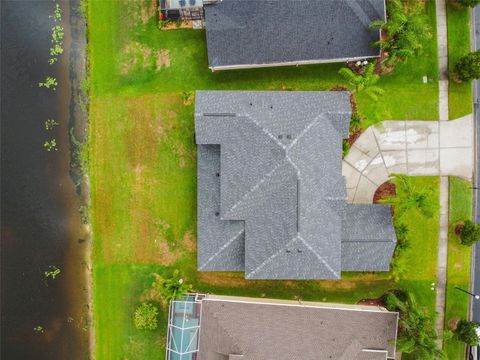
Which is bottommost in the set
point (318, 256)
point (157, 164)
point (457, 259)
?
point (457, 259)

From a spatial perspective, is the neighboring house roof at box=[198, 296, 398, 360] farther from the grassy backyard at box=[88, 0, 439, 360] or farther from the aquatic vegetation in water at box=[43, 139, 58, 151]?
the aquatic vegetation in water at box=[43, 139, 58, 151]

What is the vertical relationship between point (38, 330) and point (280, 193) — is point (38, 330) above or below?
below

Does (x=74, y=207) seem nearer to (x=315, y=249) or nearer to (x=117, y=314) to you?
(x=117, y=314)

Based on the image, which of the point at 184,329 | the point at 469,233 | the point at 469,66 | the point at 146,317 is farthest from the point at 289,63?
the point at 146,317

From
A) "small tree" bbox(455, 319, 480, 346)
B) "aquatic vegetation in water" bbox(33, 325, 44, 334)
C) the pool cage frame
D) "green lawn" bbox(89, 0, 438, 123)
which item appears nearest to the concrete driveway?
"green lawn" bbox(89, 0, 438, 123)

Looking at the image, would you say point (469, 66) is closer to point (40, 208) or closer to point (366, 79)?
point (366, 79)

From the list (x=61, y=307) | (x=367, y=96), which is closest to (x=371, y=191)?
(x=367, y=96)
